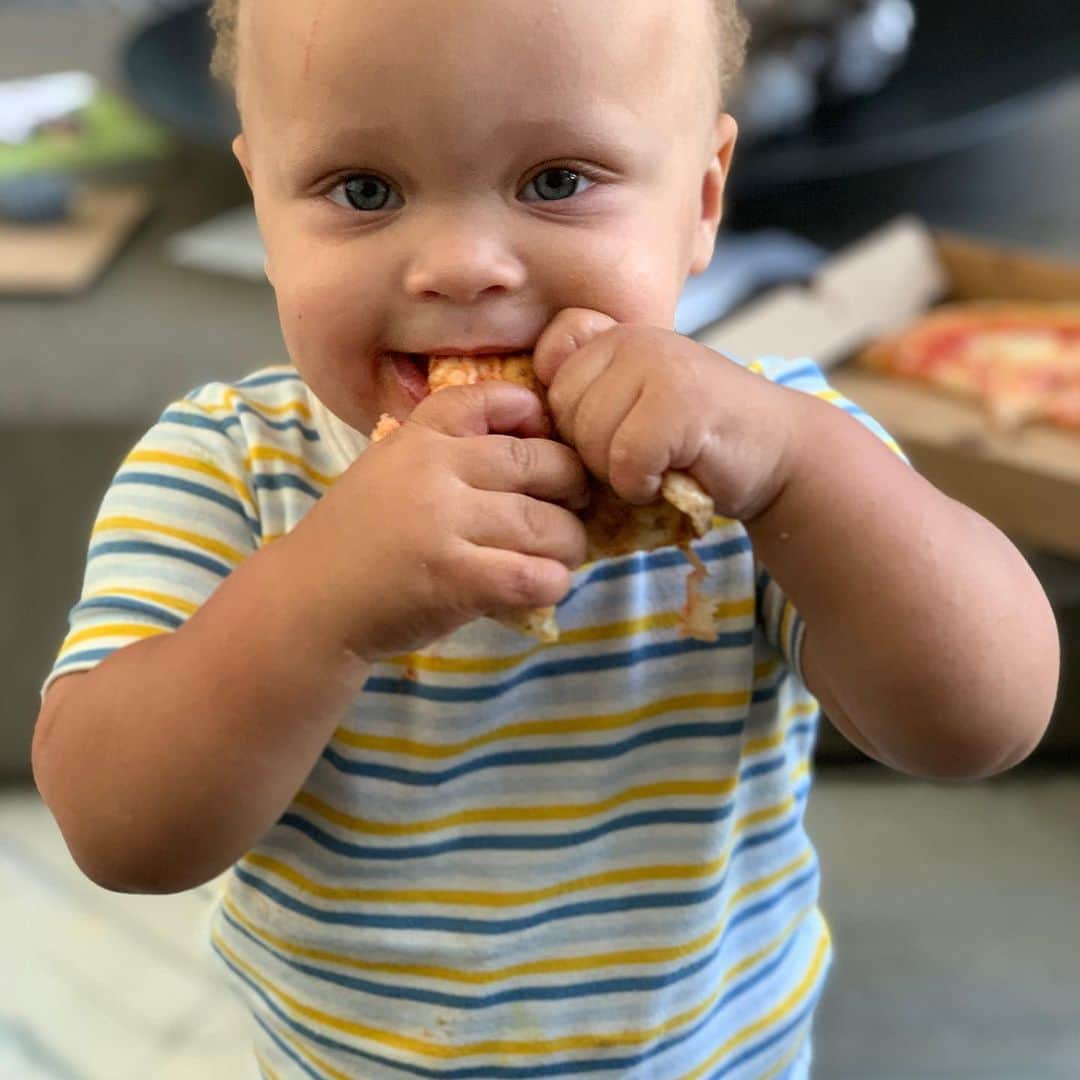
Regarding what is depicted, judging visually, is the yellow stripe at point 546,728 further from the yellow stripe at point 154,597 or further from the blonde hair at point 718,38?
the blonde hair at point 718,38

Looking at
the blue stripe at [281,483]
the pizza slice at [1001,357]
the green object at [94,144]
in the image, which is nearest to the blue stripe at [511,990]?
the blue stripe at [281,483]

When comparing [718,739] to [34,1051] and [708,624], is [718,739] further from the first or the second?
[34,1051]

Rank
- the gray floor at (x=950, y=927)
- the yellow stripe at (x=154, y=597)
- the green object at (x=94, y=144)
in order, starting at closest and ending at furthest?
the yellow stripe at (x=154, y=597)
the gray floor at (x=950, y=927)
the green object at (x=94, y=144)

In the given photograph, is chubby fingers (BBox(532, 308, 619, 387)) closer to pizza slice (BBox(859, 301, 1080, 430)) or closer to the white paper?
pizza slice (BBox(859, 301, 1080, 430))

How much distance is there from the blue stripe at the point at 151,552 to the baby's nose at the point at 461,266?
0.16m

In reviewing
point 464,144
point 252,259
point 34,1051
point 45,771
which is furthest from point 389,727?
point 252,259

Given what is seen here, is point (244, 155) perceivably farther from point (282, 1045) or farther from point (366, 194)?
point (282, 1045)

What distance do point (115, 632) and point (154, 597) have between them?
0.02 m

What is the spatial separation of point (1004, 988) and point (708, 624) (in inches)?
25.8

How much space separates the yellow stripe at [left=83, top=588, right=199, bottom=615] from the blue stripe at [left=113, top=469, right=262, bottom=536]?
38mm

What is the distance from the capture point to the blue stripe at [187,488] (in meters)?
0.55

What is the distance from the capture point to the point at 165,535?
21.2 inches

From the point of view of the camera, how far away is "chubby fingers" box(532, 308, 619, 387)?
460 mm

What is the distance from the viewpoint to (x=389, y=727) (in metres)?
0.56
